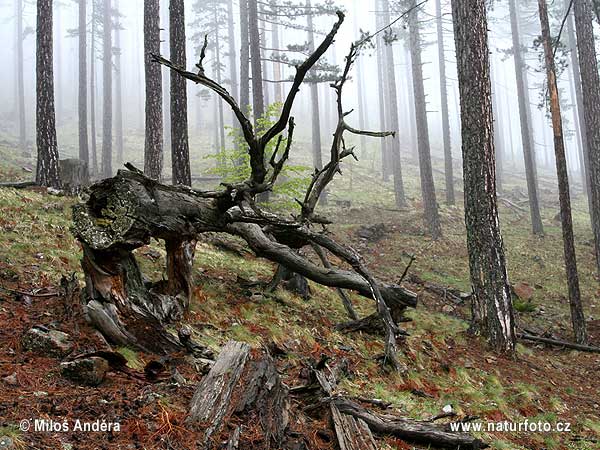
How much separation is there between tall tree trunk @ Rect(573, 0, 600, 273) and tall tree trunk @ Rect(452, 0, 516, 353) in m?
6.85

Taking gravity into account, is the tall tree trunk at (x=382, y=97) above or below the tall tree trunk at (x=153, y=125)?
above

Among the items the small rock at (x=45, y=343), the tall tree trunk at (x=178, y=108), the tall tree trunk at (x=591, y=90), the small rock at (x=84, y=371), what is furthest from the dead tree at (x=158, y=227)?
the tall tree trunk at (x=591, y=90)

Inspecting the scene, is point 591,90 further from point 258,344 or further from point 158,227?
point 158,227

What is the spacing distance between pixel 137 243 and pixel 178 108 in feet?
19.4

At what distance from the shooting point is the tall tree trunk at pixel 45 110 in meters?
10.6

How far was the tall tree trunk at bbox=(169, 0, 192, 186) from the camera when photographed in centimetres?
978

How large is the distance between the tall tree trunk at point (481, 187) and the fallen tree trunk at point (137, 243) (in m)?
4.05

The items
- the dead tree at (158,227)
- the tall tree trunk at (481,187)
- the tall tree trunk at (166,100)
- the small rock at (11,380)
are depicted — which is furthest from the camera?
the tall tree trunk at (166,100)

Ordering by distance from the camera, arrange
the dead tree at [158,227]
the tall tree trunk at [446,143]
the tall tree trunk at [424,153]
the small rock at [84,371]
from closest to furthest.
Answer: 1. the small rock at [84,371]
2. the dead tree at [158,227]
3. the tall tree trunk at [424,153]
4. the tall tree trunk at [446,143]

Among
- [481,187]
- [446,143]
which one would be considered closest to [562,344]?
[481,187]

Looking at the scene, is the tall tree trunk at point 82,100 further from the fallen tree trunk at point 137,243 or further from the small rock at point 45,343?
the small rock at point 45,343

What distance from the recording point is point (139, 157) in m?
32.0

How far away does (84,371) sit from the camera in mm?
3451

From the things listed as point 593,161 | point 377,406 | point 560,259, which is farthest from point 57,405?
point 560,259
